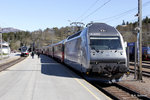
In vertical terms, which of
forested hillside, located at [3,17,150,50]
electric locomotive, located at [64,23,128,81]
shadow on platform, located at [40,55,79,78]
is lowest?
shadow on platform, located at [40,55,79,78]

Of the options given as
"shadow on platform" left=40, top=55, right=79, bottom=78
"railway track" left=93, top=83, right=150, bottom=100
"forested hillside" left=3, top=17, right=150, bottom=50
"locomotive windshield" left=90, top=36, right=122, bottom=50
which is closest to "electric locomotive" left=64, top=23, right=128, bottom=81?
"locomotive windshield" left=90, top=36, right=122, bottom=50

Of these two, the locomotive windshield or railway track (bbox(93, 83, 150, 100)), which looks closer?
railway track (bbox(93, 83, 150, 100))

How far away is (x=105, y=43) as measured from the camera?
11984 mm

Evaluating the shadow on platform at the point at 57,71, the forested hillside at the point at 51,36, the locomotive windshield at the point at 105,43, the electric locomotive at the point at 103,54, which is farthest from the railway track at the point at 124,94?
the forested hillside at the point at 51,36

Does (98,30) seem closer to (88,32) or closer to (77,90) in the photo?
(88,32)

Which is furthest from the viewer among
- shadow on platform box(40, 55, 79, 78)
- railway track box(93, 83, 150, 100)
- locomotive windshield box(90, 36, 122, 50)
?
shadow on platform box(40, 55, 79, 78)

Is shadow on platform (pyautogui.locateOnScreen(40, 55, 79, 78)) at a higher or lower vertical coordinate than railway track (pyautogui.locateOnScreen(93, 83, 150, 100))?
higher

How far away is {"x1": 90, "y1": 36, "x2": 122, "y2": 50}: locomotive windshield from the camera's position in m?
11.8

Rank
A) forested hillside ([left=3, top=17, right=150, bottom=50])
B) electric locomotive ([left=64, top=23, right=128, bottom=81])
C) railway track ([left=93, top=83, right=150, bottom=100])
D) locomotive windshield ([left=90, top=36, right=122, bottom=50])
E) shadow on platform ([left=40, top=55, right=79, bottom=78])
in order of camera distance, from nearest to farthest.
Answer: railway track ([left=93, top=83, right=150, bottom=100]), electric locomotive ([left=64, top=23, right=128, bottom=81]), locomotive windshield ([left=90, top=36, right=122, bottom=50]), shadow on platform ([left=40, top=55, right=79, bottom=78]), forested hillside ([left=3, top=17, right=150, bottom=50])

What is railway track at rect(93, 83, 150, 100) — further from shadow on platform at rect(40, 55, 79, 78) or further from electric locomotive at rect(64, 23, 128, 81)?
shadow on platform at rect(40, 55, 79, 78)

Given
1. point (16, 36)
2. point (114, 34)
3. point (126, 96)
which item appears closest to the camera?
point (126, 96)

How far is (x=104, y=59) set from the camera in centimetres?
1130

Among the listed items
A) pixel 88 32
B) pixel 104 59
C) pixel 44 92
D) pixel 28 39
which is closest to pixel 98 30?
pixel 88 32

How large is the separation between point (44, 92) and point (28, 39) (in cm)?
13463
